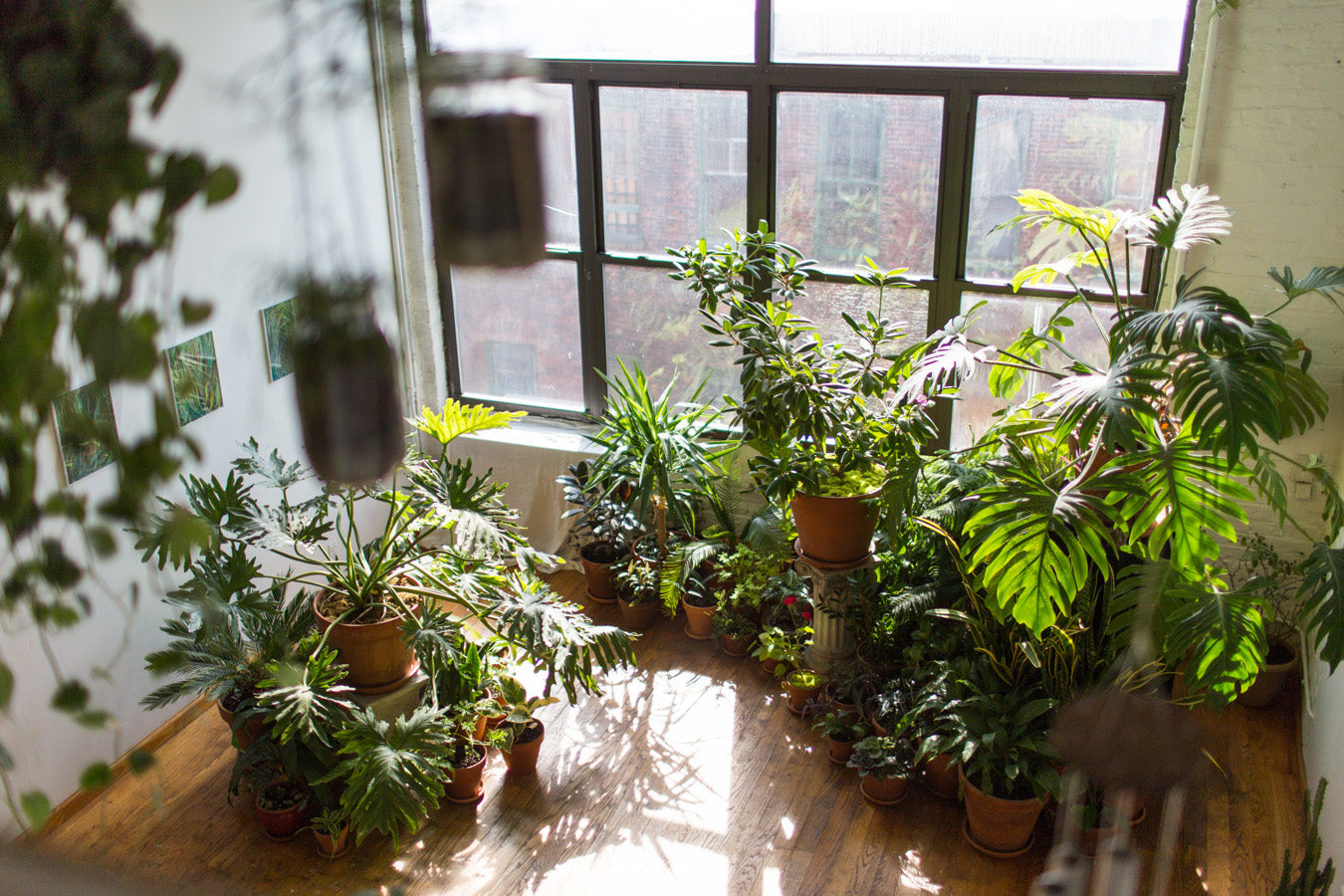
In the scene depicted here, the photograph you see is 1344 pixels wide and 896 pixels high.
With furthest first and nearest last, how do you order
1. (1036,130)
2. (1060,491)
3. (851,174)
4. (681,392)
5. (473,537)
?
(681,392), (851,174), (1036,130), (473,537), (1060,491)

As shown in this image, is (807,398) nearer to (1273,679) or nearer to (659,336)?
(659,336)

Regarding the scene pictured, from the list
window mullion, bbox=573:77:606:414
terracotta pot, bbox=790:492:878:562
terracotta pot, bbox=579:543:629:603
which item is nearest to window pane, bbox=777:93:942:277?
window mullion, bbox=573:77:606:414

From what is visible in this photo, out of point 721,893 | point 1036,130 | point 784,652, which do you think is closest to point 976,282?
point 1036,130

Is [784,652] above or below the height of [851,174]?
below

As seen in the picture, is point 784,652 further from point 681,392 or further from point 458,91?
point 458,91

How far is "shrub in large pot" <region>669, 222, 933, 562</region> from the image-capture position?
10.2 ft

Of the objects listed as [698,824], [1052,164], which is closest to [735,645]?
[698,824]

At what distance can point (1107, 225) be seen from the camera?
2.93 metres

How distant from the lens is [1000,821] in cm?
293

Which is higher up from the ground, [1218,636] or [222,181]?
[222,181]

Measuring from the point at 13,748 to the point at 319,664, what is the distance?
2.49 meters

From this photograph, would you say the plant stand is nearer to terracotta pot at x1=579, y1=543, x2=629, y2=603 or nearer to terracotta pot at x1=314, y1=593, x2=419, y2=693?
terracotta pot at x1=579, y1=543, x2=629, y2=603

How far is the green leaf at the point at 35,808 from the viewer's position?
47 centimetres

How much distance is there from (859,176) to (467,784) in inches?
97.3
